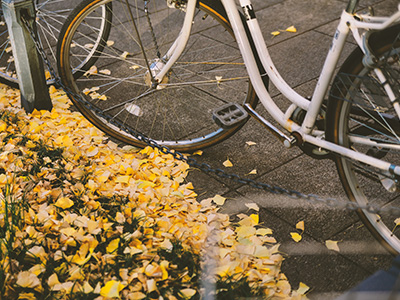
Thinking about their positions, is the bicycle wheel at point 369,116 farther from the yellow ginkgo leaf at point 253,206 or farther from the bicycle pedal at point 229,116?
the bicycle pedal at point 229,116

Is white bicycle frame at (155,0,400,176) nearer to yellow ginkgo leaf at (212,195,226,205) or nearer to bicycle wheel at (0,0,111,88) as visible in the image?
yellow ginkgo leaf at (212,195,226,205)

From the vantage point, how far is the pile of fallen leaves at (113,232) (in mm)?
2658

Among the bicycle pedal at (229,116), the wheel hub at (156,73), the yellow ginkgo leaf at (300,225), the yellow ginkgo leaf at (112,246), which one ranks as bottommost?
the yellow ginkgo leaf at (300,225)

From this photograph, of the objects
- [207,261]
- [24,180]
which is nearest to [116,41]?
[24,180]

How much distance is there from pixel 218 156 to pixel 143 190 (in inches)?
28.8

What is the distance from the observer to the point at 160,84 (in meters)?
3.63

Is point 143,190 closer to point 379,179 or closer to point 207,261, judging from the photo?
point 207,261

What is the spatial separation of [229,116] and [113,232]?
3.65 ft

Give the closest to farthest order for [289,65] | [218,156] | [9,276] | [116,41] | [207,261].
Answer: [9,276]
[207,261]
[218,156]
[289,65]
[116,41]

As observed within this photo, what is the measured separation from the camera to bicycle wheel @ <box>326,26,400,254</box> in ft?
7.84

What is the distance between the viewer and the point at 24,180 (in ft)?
11.3

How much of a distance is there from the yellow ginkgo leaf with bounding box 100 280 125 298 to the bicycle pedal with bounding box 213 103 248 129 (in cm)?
130

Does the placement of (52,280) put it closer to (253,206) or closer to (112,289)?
(112,289)

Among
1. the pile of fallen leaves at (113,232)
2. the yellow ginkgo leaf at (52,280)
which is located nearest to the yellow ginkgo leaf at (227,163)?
the pile of fallen leaves at (113,232)
